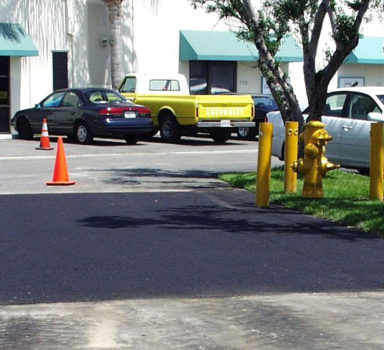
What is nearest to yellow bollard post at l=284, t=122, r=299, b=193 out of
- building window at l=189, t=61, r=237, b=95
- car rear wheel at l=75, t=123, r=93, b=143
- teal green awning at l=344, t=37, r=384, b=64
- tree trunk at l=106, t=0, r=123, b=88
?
car rear wheel at l=75, t=123, r=93, b=143

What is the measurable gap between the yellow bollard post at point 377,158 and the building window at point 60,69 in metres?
19.4

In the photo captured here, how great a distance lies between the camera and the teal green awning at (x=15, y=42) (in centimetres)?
2708

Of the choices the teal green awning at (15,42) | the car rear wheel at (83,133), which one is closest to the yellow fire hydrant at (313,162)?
the car rear wheel at (83,133)

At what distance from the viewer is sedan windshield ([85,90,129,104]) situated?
80.3ft

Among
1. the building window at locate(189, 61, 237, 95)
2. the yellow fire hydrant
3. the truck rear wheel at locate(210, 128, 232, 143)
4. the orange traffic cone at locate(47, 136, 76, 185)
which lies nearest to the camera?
the yellow fire hydrant

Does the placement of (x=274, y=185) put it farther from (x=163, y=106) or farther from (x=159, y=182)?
(x=163, y=106)

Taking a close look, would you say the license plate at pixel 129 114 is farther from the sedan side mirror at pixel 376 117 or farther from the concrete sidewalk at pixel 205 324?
the concrete sidewalk at pixel 205 324

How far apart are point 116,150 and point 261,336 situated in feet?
54.7

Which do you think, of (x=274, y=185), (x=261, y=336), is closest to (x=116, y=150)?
(x=274, y=185)

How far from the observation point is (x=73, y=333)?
6160 millimetres

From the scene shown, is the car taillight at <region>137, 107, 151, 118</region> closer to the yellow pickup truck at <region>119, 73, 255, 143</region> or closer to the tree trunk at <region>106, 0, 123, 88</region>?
the yellow pickup truck at <region>119, 73, 255, 143</region>

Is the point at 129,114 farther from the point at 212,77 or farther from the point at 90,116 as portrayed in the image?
the point at 212,77

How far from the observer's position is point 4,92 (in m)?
28.2

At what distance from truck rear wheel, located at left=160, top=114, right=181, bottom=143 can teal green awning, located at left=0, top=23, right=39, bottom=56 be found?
4.91 meters
